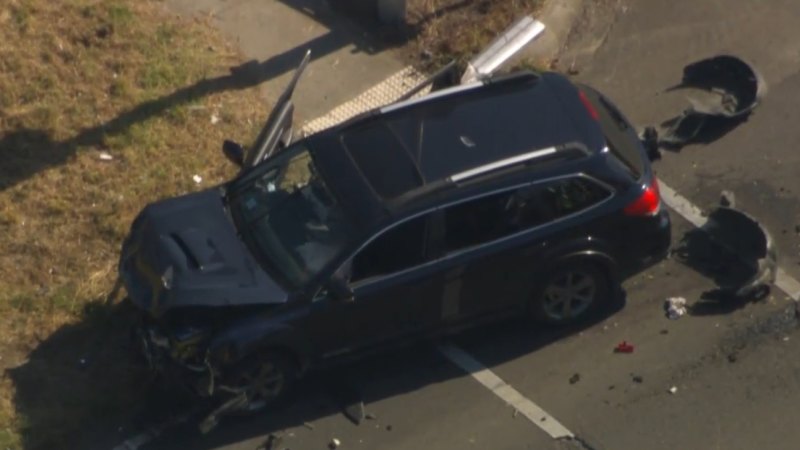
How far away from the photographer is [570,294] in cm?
1227

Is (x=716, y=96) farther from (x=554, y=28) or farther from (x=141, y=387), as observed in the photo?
(x=141, y=387)

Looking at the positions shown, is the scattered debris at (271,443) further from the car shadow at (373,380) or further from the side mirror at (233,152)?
the side mirror at (233,152)

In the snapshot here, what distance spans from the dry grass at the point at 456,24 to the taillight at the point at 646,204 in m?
3.40

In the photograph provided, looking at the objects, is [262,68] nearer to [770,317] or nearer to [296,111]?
[296,111]

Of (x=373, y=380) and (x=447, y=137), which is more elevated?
(x=447, y=137)

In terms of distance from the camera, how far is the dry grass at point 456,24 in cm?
1522

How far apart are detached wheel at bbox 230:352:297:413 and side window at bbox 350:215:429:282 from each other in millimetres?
849

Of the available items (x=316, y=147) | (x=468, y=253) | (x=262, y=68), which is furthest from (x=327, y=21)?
(x=468, y=253)

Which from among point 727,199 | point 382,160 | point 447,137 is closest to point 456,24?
point 727,199

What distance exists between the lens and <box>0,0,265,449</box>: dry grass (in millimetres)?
12359

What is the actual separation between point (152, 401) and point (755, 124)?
19.7ft

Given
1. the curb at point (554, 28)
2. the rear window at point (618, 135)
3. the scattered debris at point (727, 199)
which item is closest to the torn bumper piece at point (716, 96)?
the scattered debris at point (727, 199)

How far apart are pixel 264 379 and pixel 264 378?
0.01m

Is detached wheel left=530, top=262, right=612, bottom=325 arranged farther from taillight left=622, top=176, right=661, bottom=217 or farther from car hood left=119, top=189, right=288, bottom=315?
car hood left=119, top=189, right=288, bottom=315
